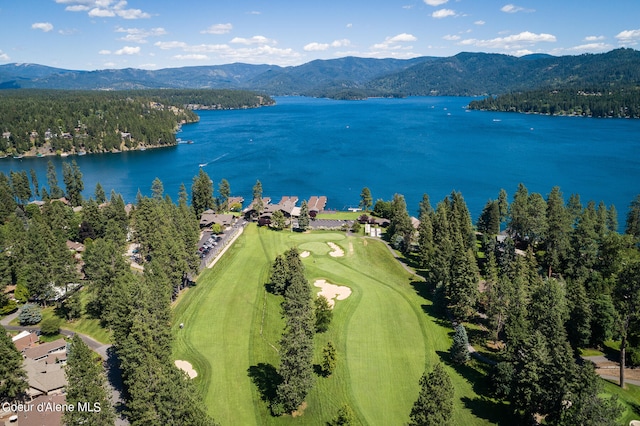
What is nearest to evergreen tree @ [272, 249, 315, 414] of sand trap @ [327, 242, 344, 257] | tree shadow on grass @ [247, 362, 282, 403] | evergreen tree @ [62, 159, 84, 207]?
tree shadow on grass @ [247, 362, 282, 403]

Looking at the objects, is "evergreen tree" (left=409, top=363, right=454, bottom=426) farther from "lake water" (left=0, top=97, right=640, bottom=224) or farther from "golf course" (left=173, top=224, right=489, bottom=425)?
"lake water" (left=0, top=97, right=640, bottom=224)

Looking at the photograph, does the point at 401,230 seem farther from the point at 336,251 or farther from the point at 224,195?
the point at 224,195

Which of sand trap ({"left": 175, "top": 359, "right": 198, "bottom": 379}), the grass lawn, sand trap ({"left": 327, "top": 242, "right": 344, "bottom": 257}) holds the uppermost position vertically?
sand trap ({"left": 175, "top": 359, "right": 198, "bottom": 379})

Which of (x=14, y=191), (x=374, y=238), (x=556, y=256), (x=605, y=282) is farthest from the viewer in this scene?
(x=14, y=191)

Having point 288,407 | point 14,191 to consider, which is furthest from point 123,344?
point 14,191

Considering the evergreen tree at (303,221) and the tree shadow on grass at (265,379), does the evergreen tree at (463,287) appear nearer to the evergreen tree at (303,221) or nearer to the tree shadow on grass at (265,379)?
the tree shadow on grass at (265,379)

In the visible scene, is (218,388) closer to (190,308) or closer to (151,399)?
(151,399)
